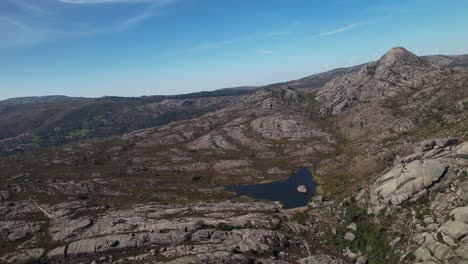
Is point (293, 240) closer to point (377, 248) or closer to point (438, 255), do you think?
point (377, 248)

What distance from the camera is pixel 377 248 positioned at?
3073 inches

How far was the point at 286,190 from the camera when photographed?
15375cm

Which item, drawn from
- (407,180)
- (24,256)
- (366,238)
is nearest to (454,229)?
(366,238)

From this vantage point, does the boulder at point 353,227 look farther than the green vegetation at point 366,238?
Yes

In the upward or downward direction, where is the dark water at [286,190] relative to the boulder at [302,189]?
downward

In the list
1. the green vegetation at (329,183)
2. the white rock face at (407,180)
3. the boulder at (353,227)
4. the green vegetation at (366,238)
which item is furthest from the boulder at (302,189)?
the boulder at (353,227)

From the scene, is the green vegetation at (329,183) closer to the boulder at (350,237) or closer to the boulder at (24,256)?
the boulder at (350,237)

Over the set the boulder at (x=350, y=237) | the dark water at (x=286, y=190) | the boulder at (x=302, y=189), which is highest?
the boulder at (x=350, y=237)

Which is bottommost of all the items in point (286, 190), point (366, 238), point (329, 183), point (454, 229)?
point (286, 190)

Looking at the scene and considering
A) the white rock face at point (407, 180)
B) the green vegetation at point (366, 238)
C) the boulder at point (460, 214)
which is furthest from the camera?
the white rock face at point (407, 180)

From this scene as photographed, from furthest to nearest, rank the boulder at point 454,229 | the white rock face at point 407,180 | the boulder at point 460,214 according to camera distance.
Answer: the white rock face at point 407,180 < the boulder at point 460,214 < the boulder at point 454,229

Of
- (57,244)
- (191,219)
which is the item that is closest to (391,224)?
(191,219)

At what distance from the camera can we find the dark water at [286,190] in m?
137

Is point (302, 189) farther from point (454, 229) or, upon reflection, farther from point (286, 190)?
point (454, 229)
